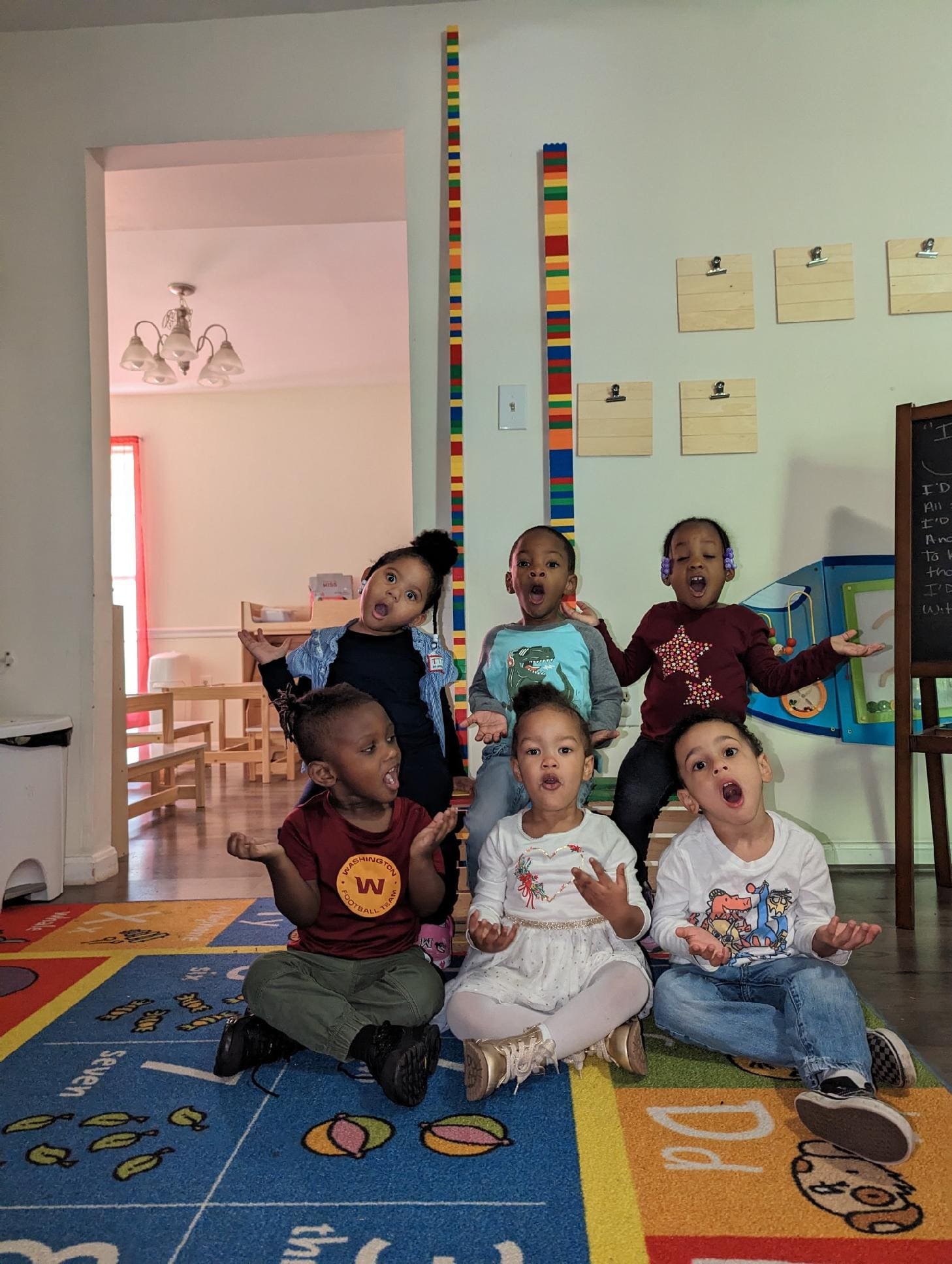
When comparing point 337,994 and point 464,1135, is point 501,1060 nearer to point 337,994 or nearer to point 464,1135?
point 464,1135

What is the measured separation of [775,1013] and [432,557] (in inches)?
48.9

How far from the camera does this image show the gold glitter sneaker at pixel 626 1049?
4.65ft

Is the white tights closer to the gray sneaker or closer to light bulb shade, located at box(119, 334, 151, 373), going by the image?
the gray sneaker

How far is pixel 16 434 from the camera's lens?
9.63 ft

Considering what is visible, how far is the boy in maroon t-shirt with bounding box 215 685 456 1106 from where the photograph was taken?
1436 millimetres

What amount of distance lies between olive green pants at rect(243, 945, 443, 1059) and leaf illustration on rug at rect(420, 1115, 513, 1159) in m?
0.21

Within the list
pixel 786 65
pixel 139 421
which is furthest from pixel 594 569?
pixel 139 421

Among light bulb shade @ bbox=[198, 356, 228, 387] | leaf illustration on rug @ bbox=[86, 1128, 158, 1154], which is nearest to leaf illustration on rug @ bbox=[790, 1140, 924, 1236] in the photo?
leaf illustration on rug @ bbox=[86, 1128, 158, 1154]

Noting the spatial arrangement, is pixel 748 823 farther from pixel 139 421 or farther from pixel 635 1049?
pixel 139 421

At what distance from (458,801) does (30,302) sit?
6.85ft

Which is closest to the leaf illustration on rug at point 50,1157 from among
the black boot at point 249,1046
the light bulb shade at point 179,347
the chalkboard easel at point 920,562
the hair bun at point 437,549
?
the black boot at point 249,1046

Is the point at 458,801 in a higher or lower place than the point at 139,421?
lower

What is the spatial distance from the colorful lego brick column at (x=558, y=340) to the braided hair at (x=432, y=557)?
492 mm

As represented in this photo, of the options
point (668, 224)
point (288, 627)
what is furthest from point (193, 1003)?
point (288, 627)
